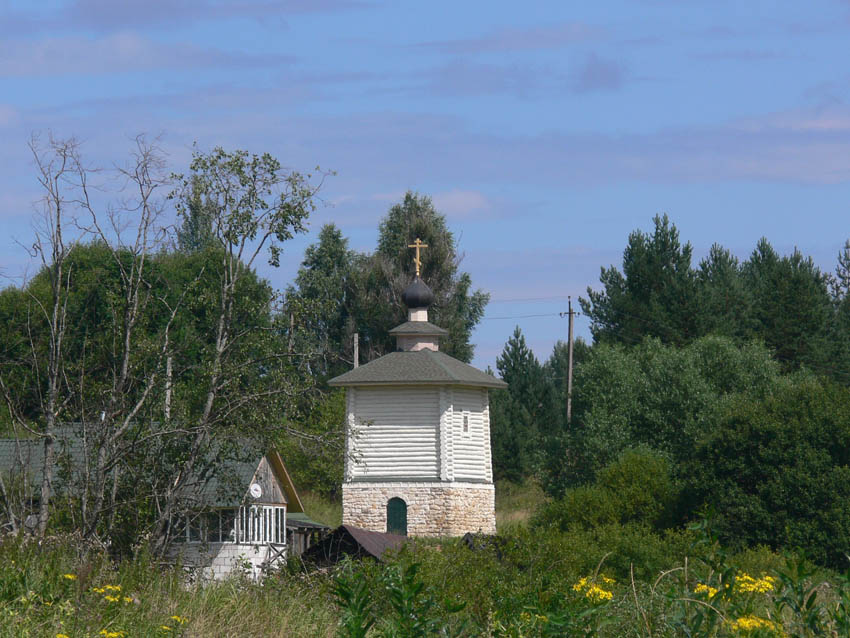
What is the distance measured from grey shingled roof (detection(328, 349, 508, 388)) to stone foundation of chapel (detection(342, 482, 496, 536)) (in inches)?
125

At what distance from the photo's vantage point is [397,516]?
1554 inches

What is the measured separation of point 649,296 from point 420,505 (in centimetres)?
2438

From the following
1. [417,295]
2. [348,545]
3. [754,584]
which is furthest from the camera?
[417,295]

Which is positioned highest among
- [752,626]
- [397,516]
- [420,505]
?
[420,505]

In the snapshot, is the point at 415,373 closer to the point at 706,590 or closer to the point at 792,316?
the point at 792,316

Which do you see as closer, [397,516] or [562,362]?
[397,516]

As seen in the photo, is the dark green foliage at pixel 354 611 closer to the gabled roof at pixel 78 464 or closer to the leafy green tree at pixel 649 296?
the gabled roof at pixel 78 464

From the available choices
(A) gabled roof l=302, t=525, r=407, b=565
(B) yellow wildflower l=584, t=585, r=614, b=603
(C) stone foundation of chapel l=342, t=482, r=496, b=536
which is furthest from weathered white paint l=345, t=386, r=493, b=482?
(B) yellow wildflower l=584, t=585, r=614, b=603

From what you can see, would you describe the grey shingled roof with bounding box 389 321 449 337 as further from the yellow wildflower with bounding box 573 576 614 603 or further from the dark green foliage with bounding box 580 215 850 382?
the yellow wildflower with bounding box 573 576 614 603

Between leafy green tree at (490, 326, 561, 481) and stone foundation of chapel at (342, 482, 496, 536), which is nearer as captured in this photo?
stone foundation of chapel at (342, 482, 496, 536)

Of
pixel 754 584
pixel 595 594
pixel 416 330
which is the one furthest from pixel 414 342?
pixel 595 594

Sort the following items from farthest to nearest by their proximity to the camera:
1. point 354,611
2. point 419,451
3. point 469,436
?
point 469,436 < point 419,451 < point 354,611

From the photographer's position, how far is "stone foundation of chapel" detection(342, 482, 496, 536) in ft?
128

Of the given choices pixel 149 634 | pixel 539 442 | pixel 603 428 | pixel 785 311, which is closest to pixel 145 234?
pixel 149 634
